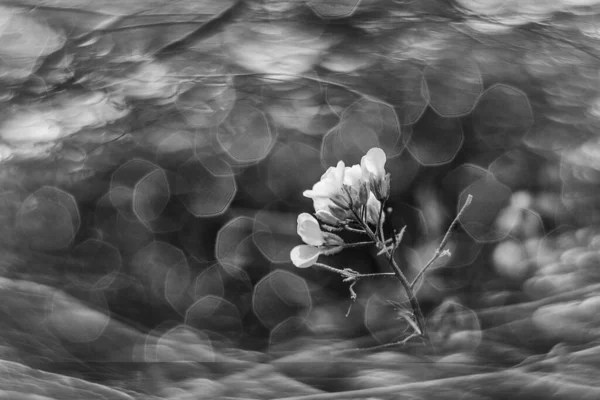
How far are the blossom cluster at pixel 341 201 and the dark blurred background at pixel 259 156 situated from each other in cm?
13

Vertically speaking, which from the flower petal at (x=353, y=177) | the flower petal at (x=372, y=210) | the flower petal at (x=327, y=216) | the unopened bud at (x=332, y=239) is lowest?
the unopened bud at (x=332, y=239)

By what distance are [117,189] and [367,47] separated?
380mm

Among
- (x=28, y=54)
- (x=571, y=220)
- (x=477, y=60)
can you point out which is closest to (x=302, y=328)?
(x=571, y=220)

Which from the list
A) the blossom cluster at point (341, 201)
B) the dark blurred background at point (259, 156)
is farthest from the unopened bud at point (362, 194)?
the dark blurred background at point (259, 156)

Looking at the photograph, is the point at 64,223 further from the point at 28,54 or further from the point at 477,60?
the point at 477,60

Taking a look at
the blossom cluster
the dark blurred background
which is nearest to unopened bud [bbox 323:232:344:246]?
the blossom cluster

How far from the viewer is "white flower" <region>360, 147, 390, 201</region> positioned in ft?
1.30

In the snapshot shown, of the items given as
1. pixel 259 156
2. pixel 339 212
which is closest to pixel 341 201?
pixel 339 212

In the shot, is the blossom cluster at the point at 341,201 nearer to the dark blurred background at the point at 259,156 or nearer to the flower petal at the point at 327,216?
the flower petal at the point at 327,216

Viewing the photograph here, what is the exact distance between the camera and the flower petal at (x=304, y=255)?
39 centimetres

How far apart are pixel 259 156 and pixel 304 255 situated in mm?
373

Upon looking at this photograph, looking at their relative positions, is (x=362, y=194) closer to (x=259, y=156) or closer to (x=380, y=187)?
(x=380, y=187)

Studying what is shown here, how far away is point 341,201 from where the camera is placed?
39 cm

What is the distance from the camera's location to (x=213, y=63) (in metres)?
0.75
